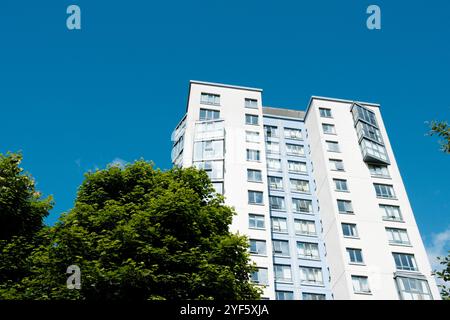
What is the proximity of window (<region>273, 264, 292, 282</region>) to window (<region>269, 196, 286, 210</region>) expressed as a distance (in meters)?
7.53

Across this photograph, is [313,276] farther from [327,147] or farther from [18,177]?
[18,177]

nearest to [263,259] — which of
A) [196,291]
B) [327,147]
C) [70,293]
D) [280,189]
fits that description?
[280,189]

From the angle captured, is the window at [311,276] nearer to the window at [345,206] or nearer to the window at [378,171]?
the window at [345,206]

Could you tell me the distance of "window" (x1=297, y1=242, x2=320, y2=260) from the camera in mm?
47312

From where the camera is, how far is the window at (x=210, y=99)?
177 ft

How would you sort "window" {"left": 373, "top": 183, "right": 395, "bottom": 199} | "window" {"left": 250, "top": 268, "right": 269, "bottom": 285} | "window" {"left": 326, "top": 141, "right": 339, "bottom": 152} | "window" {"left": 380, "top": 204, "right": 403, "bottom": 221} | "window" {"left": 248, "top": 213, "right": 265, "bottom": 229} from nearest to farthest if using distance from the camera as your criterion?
"window" {"left": 250, "top": 268, "right": 269, "bottom": 285}, "window" {"left": 248, "top": 213, "right": 265, "bottom": 229}, "window" {"left": 380, "top": 204, "right": 403, "bottom": 221}, "window" {"left": 373, "top": 183, "right": 395, "bottom": 199}, "window" {"left": 326, "top": 141, "right": 339, "bottom": 152}

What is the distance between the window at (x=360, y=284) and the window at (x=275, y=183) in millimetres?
15358

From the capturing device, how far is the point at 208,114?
172ft

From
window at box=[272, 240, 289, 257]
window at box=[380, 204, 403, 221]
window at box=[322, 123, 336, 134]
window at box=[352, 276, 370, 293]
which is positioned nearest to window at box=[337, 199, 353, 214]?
window at box=[380, 204, 403, 221]

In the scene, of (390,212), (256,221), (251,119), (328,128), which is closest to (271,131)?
(251,119)

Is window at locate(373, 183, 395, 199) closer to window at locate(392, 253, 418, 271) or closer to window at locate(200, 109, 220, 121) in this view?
window at locate(392, 253, 418, 271)

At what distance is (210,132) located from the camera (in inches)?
1912

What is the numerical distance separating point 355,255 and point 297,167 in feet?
53.0

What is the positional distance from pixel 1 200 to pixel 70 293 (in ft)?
21.0
